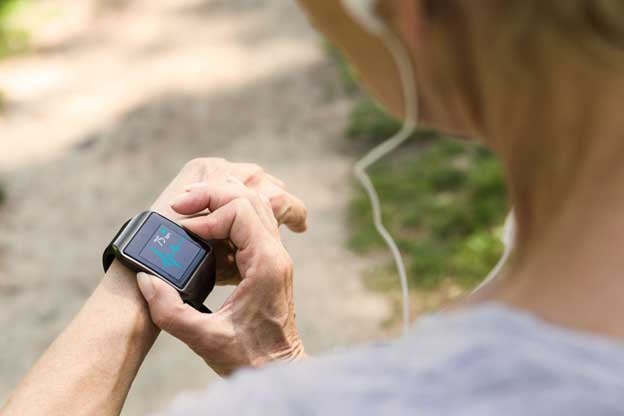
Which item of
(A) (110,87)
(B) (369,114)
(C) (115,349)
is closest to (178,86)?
(A) (110,87)

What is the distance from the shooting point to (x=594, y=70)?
24.1 inches

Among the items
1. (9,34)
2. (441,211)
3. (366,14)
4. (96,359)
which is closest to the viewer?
(366,14)

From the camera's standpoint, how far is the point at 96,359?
4.10 ft

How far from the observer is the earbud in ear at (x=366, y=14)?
27.1 inches

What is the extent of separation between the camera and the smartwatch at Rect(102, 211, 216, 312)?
129 cm

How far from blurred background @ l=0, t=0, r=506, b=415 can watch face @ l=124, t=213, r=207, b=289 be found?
1.33m

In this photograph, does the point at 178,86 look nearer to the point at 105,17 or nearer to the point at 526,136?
the point at 105,17

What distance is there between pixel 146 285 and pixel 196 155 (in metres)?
2.33

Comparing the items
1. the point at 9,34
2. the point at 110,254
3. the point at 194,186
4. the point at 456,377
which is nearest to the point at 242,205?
the point at 194,186

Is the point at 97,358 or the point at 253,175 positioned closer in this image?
the point at 97,358

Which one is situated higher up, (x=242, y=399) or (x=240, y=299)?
(x=242, y=399)

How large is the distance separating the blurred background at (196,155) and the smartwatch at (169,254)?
4.37 feet

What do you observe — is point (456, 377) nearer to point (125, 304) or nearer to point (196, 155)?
point (125, 304)

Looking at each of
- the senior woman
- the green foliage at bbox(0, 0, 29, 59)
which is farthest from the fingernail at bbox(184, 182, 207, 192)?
the green foliage at bbox(0, 0, 29, 59)
